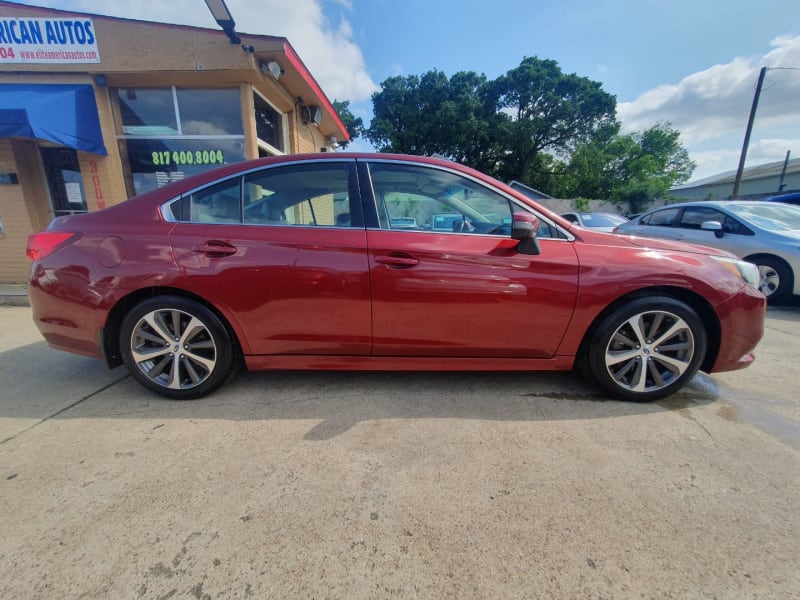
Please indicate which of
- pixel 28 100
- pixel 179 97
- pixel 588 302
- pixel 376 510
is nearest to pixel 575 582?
pixel 376 510

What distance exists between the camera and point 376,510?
1.47m

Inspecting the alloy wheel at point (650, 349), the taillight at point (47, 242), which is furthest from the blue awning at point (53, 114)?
the alloy wheel at point (650, 349)

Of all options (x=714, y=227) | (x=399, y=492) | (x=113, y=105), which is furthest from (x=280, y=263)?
(x=714, y=227)

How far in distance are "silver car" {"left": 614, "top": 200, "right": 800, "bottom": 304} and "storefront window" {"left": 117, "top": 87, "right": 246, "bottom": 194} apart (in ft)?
21.3

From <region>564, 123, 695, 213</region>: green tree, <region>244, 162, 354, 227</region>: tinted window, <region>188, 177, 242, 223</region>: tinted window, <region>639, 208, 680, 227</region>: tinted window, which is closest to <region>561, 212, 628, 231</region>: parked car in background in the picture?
<region>639, 208, 680, 227</region>: tinted window

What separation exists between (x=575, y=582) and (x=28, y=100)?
798 centimetres

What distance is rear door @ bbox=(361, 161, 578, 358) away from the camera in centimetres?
214

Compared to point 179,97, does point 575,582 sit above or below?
below

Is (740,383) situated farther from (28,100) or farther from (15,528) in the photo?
(28,100)

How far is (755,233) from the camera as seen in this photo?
4.98 meters

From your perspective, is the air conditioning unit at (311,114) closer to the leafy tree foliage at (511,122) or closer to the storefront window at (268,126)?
the storefront window at (268,126)

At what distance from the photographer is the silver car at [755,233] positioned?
4762 mm

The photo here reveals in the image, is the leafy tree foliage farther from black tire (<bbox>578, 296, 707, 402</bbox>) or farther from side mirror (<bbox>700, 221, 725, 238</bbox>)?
black tire (<bbox>578, 296, 707, 402</bbox>)

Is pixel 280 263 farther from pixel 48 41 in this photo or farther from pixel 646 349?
pixel 48 41
